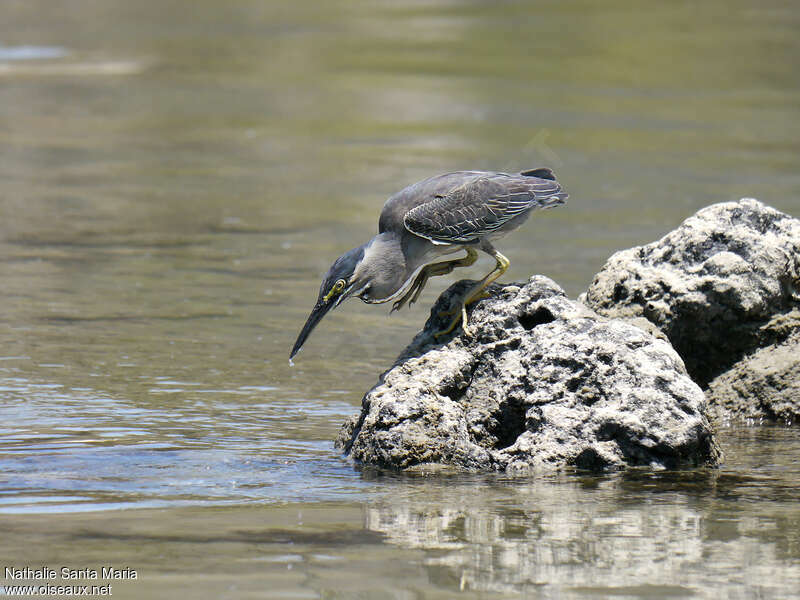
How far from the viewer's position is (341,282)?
5762mm

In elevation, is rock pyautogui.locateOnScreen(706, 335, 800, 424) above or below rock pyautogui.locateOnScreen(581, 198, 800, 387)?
below

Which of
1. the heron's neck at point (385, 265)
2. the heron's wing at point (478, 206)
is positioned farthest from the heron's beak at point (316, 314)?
the heron's wing at point (478, 206)

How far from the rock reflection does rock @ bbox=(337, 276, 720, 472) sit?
17cm

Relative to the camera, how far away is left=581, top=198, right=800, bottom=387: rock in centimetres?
660

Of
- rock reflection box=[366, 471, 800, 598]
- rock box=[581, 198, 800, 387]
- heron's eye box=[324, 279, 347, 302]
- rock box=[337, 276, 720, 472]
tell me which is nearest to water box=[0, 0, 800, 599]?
rock reflection box=[366, 471, 800, 598]

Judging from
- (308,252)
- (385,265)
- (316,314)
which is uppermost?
(308,252)

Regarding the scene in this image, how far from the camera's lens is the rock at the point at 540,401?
5527mm

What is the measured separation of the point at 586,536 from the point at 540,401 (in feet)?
3.54

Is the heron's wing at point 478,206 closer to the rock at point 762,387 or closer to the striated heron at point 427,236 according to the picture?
the striated heron at point 427,236

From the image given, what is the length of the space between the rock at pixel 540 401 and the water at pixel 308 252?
0.50ft

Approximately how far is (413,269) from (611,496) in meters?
1.53

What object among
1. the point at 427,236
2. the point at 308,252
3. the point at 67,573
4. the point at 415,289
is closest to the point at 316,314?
the point at 427,236

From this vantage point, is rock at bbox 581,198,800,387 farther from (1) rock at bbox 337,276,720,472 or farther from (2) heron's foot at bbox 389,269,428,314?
(2) heron's foot at bbox 389,269,428,314

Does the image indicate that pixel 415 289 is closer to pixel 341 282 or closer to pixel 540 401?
pixel 341 282
